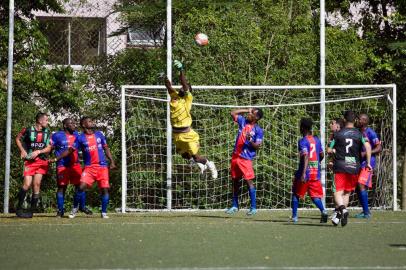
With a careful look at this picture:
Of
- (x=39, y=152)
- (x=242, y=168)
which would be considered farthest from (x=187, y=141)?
(x=39, y=152)

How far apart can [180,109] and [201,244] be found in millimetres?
6289

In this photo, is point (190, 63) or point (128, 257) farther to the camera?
point (190, 63)

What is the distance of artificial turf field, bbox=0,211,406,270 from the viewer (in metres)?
10.2

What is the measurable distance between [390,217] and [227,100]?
604 cm

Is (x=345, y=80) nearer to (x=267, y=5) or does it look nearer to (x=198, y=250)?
(x=267, y=5)

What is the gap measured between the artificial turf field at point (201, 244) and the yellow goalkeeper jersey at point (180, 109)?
196cm

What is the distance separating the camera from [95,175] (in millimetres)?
17875

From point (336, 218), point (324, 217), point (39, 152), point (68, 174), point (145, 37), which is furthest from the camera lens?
point (145, 37)

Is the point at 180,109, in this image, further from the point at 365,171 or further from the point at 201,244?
the point at 201,244

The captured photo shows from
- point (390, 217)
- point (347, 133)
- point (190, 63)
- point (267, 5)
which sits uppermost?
point (267, 5)

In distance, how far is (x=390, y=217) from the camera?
18.1 meters

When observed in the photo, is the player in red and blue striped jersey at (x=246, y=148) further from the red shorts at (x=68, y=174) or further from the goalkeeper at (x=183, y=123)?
the red shorts at (x=68, y=174)

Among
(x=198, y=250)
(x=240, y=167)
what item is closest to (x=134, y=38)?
(x=240, y=167)

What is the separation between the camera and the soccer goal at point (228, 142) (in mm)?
21875
